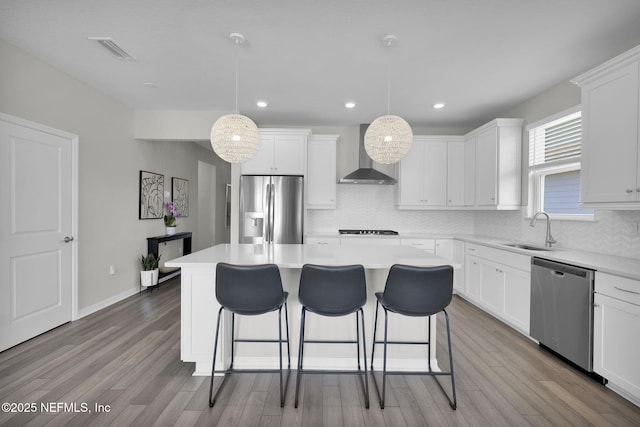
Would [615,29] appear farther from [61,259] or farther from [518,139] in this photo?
[61,259]

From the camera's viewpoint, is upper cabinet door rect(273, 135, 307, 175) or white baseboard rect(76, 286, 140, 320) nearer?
white baseboard rect(76, 286, 140, 320)

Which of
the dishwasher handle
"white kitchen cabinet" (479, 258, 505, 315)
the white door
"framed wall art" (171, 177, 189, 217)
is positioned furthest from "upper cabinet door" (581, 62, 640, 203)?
"framed wall art" (171, 177, 189, 217)

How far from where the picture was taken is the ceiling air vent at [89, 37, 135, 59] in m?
2.56

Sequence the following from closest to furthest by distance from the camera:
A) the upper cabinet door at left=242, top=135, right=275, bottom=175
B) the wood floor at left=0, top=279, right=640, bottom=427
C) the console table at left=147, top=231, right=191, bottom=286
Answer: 1. the wood floor at left=0, top=279, right=640, bottom=427
2. the upper cabinet door at left=242, top=135, right=275, bottom=175
3. the console table at left=147, top=231, right=191, bottom=286

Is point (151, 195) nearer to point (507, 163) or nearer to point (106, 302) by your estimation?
point (106, 302)

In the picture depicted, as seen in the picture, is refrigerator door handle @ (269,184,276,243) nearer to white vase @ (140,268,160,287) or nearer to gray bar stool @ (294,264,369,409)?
white vase @ (140,268,160,287)

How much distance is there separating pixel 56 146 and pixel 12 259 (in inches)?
48.3

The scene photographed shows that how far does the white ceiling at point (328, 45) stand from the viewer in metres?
2.16

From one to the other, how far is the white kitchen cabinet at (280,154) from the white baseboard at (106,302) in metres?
2.42

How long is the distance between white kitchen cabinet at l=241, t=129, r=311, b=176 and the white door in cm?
220

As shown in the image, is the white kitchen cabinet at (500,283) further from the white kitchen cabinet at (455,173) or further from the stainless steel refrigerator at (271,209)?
the stainless steel refrigerator at (271,209)

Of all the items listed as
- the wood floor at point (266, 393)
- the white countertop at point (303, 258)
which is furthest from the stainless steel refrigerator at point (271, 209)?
the wood floor at point (266, 393)

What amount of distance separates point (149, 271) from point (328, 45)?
4.06 meters

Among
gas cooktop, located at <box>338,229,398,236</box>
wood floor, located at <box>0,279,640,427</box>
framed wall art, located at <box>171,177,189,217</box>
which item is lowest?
wood floor, located at <box>0,279,640,427</box>
